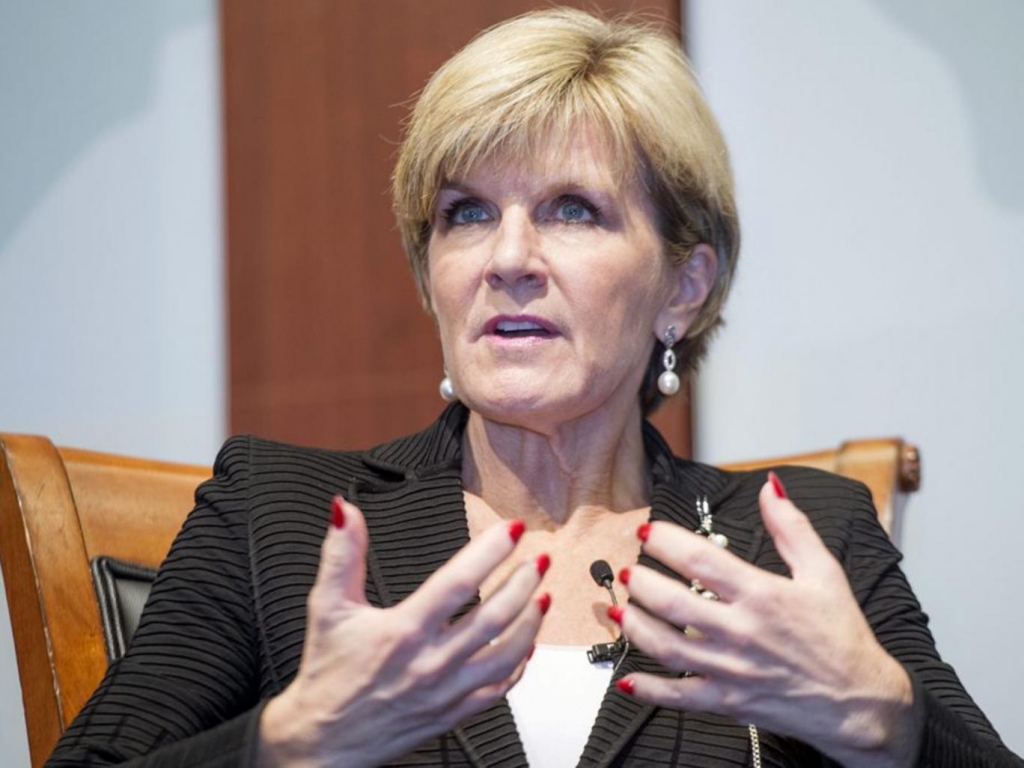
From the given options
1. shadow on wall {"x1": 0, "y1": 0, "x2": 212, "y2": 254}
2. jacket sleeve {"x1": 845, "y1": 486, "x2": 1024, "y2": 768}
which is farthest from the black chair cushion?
shadow on wall {"x1": 0, "y1": 0, "x2": 212, "y2": 254}

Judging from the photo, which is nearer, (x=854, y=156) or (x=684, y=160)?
(x=684, y=160)

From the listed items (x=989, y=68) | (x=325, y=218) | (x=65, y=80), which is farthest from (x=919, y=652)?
(x=65, y=80)

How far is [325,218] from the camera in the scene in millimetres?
2881

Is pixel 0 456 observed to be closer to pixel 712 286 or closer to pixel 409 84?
pixel 712 286

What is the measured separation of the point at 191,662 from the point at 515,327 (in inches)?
22.0

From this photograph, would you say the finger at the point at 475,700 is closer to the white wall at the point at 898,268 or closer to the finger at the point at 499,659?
the finger at the point at 499,659

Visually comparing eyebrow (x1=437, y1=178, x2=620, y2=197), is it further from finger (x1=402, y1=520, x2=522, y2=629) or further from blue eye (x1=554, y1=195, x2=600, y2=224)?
finger (x1=402, y1=520, x2=522, y2=629)

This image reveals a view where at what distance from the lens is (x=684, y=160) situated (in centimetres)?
190

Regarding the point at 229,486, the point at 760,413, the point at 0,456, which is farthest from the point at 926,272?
the point at 0,456

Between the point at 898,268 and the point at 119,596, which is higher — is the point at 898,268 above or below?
above

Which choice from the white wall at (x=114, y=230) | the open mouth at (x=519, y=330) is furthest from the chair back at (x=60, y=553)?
the white wall at (x=114, y=230)

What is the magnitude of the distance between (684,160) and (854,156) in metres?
0.89

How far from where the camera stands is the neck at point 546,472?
6.16 ft

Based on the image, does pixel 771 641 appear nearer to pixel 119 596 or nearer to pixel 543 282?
pixel 543 282
